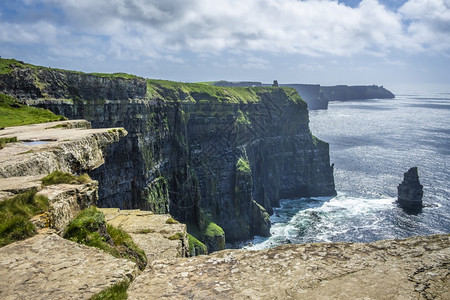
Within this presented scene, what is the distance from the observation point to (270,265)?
22.1 ft

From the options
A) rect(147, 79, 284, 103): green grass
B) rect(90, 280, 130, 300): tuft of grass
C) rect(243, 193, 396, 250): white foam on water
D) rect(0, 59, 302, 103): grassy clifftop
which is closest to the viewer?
rect(90, 280, 130, 300): tuft of grass

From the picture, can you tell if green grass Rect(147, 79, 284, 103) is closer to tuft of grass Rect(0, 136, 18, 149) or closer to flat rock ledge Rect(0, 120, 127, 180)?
flat rock ledge Rect(0, 120, 127, 180)

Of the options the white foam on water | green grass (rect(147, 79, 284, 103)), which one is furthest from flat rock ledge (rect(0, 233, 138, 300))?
the white foam on water

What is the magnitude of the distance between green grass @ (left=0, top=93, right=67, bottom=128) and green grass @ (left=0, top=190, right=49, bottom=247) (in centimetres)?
1648

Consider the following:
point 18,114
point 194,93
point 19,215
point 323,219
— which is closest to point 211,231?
point 194,93

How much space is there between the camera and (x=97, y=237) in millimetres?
8094

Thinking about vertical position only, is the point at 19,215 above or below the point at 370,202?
above

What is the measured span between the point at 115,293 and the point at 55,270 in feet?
4.79

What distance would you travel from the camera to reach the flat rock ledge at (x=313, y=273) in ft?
18.6

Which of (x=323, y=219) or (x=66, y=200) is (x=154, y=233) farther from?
(x=323, y=219)

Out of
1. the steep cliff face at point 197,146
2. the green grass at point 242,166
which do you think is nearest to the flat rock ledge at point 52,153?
the steep cliff face at point 197,146

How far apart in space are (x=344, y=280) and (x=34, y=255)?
20.7 feet

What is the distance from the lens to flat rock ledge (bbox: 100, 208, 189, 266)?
10.5 m

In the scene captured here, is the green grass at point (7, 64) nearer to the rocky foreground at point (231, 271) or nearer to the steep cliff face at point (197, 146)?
the steep cliff face at point (197, 146)
